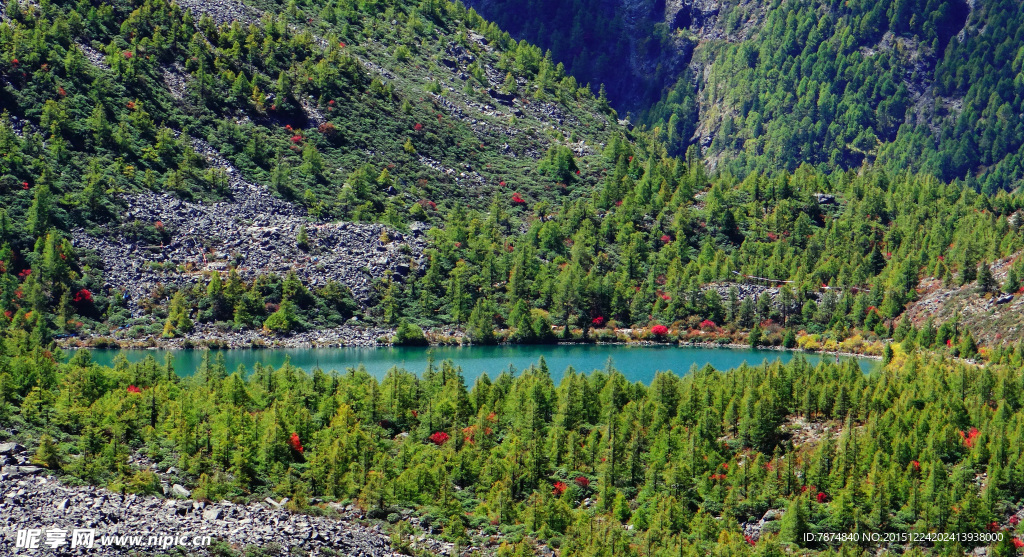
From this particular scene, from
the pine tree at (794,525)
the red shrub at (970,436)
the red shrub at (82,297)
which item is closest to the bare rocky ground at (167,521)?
the pine tree at (794,525)

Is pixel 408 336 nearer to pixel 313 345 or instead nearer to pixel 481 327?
pixel 481 327

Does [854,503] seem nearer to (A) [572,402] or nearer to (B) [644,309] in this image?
(A) [572,402]

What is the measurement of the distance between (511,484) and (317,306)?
103 metres

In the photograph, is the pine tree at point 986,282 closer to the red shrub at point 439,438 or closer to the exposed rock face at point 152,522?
the red shrub at point 439,438

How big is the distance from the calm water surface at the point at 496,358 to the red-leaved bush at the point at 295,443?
46261 millimetres

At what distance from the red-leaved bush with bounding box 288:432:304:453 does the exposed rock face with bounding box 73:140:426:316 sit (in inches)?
3549

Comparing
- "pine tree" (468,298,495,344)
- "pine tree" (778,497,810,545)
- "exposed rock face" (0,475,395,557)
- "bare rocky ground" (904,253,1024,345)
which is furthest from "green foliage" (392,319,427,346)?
"pine tree" (778,497,810,545)

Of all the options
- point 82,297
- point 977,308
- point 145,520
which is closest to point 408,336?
point 82,297

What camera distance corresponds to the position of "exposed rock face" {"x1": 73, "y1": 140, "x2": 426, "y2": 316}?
171 m

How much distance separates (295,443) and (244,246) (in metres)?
106

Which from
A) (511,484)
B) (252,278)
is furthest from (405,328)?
(511,484)

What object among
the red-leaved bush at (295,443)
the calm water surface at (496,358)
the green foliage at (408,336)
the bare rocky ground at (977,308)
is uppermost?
the bare rocky ground at (977,308)

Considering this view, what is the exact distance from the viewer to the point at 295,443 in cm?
8331

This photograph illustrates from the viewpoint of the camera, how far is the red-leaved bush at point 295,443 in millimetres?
82506
